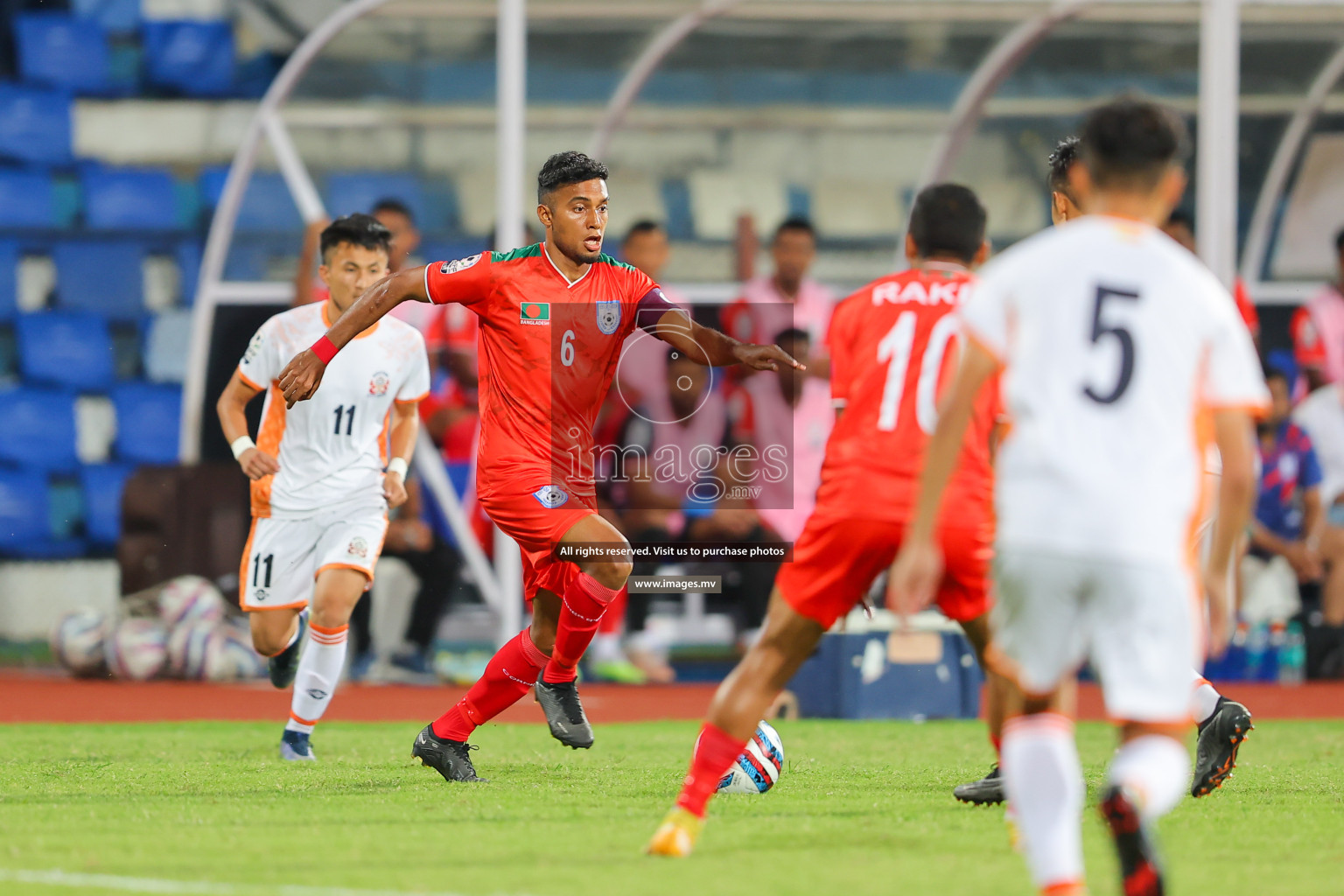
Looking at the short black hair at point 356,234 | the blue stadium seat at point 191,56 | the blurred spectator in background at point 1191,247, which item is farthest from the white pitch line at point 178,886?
the blue stadium seat at point 191,56

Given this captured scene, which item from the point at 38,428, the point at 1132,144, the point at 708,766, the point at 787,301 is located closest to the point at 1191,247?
the point at 787,301

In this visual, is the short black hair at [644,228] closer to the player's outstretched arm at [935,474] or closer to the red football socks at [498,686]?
the red football socks at [498,686]

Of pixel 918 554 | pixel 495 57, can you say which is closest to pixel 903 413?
pixel 918 554

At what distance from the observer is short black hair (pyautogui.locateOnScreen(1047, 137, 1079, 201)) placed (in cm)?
635

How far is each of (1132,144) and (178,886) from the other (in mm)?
2804

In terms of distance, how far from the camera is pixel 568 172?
6.77 meters

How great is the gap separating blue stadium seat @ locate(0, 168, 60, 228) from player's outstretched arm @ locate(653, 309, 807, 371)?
10.1 metres

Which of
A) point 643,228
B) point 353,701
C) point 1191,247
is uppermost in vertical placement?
point 643,228

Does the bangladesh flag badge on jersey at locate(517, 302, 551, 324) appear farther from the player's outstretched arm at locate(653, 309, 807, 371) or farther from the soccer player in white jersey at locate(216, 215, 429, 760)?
the soccer player in white jersey at locate(216, 215, 429, 760)

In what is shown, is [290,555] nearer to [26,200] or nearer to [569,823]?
[569,823]

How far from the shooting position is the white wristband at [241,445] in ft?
25.4

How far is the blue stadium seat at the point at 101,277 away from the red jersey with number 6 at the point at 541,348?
9.36 metres

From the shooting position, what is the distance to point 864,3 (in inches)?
470

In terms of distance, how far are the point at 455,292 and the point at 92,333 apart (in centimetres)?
950
